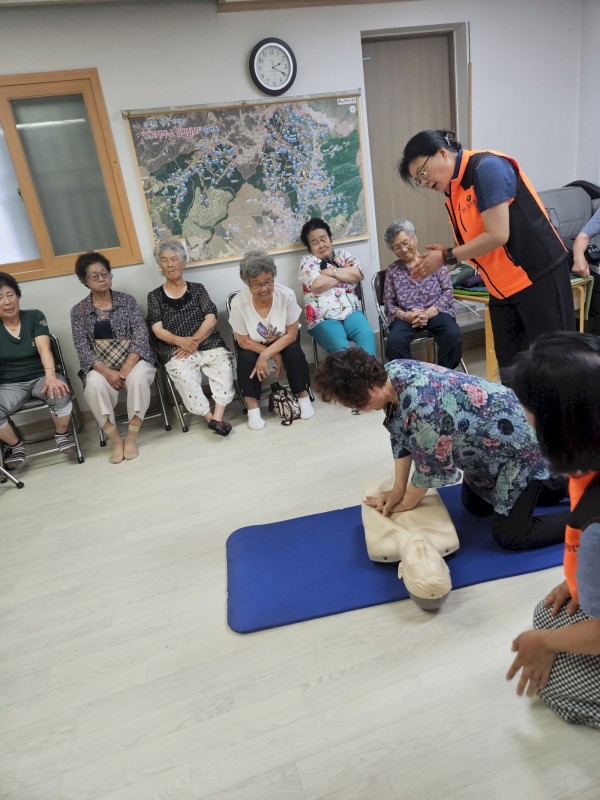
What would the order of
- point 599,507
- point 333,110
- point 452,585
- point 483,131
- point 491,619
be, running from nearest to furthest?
point 599,507 < point 491,619 < point 452,585 < point 333,110 < point 483,131

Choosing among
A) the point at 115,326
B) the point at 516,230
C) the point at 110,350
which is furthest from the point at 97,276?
the point at 516,230

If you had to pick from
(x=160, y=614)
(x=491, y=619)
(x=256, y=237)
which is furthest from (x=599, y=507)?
(x=256, y=237)

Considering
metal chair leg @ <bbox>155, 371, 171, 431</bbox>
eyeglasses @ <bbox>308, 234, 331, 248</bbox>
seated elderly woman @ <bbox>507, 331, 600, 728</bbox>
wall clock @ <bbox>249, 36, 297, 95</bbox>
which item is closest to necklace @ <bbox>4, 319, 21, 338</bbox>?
metal chair leg @ <bbox>155, 371, 171, 431</bbox>

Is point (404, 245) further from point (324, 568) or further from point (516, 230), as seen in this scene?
point (324, 568)

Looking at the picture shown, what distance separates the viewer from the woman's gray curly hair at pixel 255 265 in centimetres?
320

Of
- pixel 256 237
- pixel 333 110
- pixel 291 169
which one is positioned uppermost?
pixel 333 110

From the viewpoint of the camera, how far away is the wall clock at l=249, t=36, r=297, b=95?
3367 millimetres

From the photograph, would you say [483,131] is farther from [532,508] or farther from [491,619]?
[491,619]

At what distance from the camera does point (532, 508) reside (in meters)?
1.78

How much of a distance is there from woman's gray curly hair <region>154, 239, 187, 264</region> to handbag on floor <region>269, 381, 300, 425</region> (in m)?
1.09

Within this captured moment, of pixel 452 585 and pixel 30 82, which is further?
pixel 30 82

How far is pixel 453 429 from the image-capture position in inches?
65.2

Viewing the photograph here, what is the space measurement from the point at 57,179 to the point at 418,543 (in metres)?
3.26

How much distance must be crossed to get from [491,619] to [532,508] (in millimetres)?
406
